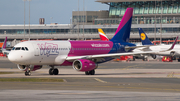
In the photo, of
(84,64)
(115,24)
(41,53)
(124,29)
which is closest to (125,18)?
(124,29)

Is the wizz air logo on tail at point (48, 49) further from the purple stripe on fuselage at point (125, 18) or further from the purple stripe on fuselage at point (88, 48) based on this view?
the purple stripe on fuselage at point (125, 18)

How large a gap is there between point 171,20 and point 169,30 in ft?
14.7

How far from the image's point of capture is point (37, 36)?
16788 centimetres

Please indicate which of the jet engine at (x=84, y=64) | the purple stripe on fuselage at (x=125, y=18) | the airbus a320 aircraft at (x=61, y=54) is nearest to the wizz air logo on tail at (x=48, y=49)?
→ the airbus a320 aircraft at (x=61, y=54)

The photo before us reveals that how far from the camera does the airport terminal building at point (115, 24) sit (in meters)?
156

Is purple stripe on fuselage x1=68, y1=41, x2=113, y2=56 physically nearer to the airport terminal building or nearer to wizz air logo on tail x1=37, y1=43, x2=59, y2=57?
wizz air logo on tail x1=37, y1=43, x2=59, y2=57

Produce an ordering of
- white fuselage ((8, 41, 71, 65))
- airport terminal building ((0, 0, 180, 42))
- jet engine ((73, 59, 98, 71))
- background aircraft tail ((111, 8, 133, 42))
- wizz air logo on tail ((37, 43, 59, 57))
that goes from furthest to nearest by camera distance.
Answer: airport terminal building ((0, 0, 180, 42)) < background aircraft tail ((111, 8, 133, 42)) < wizz air logo on tail ((37, 43, 59, 57)) < jet engine ((73, 59, 98, 71)) < white fuselage ((8, 41, 71, 65))

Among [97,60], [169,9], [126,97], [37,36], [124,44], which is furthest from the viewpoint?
[37,36]

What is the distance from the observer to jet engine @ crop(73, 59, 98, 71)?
37222 millimetres

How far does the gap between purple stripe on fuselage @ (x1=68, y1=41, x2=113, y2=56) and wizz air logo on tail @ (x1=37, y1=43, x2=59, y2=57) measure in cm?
188

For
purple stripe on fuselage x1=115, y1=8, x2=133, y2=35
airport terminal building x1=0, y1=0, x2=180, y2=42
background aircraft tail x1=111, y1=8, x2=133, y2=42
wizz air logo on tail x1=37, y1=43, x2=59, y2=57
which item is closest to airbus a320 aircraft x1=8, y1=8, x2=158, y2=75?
wizz air logo on tail x1=37, y1=43, x2=59, y2=57

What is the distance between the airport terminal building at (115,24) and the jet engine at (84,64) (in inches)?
4501

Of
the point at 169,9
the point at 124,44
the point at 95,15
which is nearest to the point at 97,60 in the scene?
the point at 124,44

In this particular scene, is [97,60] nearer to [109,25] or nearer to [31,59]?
[31,59]
